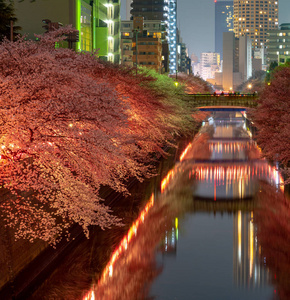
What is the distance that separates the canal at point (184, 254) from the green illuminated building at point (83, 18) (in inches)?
1200

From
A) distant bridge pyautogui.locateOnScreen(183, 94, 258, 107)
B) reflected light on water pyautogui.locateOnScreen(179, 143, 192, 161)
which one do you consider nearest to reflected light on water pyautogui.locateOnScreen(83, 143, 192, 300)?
reflected light on water pyautogui.locateOnScreen(179, 143, 192, 161)

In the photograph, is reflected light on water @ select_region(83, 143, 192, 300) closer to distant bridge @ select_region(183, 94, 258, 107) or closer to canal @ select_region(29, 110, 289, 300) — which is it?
canal @ select_region(29, 110, 289, 300)

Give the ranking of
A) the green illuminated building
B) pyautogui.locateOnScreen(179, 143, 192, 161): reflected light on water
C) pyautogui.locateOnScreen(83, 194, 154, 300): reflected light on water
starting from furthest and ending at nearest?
1. the green illuminated building
2. pyautogui.locateOnScreen(179, 143, 192, 161): reflected light on water
3. pyautogui.locateOnScreen(83, 194, 154, 300): reflected light on water

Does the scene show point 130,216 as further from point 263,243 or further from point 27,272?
point 27,272

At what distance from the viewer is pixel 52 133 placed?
18.5 m

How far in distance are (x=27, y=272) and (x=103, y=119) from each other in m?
5.86

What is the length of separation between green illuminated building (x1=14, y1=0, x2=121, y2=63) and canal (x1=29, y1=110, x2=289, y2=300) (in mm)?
30487


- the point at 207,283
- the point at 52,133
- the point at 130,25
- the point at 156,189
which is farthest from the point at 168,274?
the point at 130,25

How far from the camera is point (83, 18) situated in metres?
81.4

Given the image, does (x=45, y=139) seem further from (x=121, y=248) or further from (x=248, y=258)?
(x=248, y=258)

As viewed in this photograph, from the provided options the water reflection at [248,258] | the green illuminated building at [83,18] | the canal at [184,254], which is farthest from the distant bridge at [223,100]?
the water reflection at [248,258]

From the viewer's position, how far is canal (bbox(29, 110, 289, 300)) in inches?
824

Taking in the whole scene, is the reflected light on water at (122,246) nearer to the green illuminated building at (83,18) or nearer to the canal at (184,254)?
the canal at (184,254)

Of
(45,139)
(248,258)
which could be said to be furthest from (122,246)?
(45,139)
